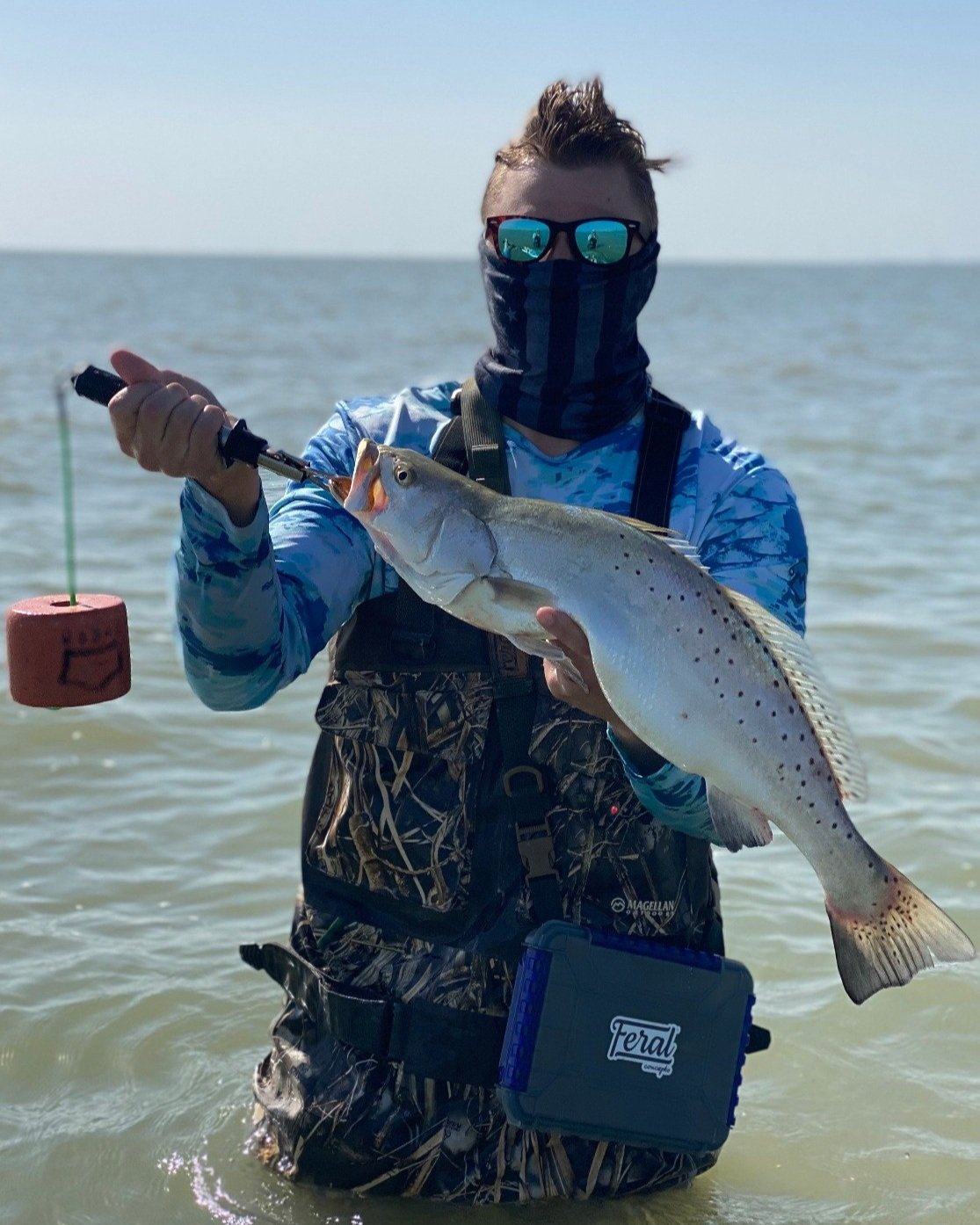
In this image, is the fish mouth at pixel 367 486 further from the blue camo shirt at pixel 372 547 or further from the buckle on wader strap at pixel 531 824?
the buckle on wader strap at pixel 531 824

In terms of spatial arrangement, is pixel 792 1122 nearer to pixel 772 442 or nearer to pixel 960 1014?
pixel 960 1014

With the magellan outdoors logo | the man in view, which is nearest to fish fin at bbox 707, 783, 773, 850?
the man

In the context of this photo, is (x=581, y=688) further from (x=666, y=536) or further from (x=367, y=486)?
(x=367, y=486)

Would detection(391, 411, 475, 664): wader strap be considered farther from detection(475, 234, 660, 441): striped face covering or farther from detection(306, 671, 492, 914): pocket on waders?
detection(475, 234, 660, 441): striped face covering

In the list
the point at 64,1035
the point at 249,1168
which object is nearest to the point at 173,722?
the point at 64,1035

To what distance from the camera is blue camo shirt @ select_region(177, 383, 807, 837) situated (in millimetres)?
3178

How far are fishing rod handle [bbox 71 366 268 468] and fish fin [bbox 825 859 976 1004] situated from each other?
1518 mm

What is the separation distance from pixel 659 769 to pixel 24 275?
8820 cm

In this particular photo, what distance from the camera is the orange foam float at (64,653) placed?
3.27 metres

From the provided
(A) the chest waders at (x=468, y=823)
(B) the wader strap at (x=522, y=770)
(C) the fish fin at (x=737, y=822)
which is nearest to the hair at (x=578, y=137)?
(A) the chest waders at (x=468, y=823)

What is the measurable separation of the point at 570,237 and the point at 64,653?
1.57 m

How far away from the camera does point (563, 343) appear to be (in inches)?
149

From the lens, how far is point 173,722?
25.3 ft

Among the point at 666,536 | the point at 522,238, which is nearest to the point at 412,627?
the point at 666,536
